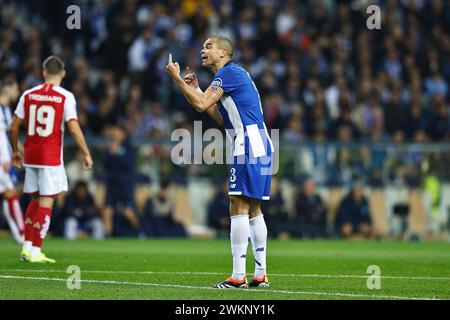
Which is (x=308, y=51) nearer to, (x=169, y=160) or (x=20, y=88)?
(x=169, y=160)

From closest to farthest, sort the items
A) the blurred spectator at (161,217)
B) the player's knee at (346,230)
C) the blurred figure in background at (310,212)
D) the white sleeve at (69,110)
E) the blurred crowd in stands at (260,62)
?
1. the white sleeve at (69,110)
2. the blurred spectator at (161,217)
3. the blurred figure in background at (310,212)
4. the player's knee at (346,230)
5. the blurred crowd in stands at (260,62)

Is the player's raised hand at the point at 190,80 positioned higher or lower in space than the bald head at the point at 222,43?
lower

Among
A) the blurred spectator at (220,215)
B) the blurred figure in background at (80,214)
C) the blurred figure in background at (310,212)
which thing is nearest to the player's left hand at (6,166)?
the blurred figure in background at (80,214)

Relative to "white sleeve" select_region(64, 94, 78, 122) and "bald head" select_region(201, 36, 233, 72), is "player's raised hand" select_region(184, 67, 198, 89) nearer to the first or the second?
"bald head" select_region(201, 36, 233, 72)

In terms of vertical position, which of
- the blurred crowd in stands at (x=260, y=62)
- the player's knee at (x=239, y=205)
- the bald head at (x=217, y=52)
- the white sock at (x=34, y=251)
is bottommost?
the white sock at (x=34, y=251)

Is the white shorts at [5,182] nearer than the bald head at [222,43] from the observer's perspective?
No

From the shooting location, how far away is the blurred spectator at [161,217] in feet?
78.3

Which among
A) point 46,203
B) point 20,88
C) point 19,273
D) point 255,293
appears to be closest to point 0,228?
point 20,88

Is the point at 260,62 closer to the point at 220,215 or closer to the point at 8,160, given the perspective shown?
the point at 220,215

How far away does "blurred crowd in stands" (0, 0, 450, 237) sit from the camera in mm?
24328

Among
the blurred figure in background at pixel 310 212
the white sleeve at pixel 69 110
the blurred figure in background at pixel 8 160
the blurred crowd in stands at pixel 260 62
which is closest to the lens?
the white sleeve at pixel 69 110

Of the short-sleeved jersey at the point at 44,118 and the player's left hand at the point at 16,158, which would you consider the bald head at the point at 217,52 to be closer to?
the short-sleeved jersey at the point at 44,118

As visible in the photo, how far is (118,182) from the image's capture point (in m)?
23.8

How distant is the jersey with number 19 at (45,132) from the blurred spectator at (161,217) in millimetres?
9954
